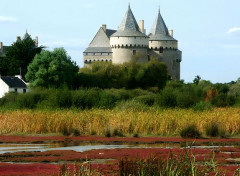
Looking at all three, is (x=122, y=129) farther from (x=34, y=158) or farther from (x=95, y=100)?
(x=95, y=100)

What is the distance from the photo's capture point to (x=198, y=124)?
95.2 ft

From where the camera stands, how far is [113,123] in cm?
2919

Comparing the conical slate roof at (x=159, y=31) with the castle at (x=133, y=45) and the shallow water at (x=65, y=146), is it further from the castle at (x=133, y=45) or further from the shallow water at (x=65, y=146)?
the shallow water at (x=65, y=146)

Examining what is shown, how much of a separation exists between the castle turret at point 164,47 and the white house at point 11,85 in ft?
81.5

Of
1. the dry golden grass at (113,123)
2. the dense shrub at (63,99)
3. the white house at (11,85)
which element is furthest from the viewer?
the white house at (11,85)

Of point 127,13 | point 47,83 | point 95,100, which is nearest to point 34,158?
point 95,100

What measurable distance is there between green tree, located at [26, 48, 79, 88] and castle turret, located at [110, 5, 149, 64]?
21.3m

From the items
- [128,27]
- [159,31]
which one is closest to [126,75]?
[128,27]

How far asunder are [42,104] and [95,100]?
403cm

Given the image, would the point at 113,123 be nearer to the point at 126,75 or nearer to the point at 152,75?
the point at 126,75

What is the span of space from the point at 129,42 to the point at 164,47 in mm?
7038

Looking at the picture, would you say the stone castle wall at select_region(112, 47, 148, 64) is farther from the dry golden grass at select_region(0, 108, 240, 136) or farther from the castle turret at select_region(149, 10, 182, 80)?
the dry golden grass at select_region(0, 108, 240, 136)

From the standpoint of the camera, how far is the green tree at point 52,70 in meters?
67.6

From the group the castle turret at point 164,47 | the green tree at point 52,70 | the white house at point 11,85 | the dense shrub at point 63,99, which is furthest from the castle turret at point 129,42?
the dense shrub at point 63,99
